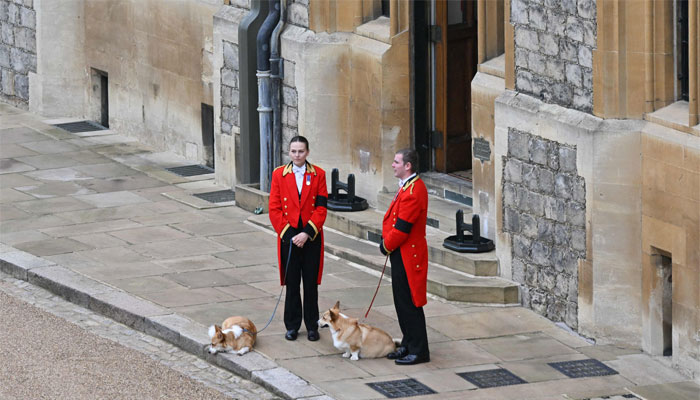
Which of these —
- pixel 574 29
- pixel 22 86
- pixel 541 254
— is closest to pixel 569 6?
pixel 574 29

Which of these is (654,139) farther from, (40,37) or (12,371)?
(40,37)

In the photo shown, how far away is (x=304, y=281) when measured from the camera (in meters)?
12.3

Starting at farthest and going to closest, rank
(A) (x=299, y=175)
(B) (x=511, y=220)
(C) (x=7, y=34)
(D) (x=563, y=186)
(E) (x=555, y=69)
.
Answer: (C) (x=7, y=34)
(B) (x=511, y=220)
(E) (x=555, y=69)
(D) (x=563, y=186)
(A) (x=299, y=175)

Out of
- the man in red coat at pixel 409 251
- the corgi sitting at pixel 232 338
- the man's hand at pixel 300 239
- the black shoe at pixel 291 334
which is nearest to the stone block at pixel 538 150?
the man in red coat at pixel 409 251

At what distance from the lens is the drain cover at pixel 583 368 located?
38.7 ft

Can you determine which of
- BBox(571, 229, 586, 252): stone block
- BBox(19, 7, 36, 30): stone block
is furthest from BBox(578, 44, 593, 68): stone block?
BBox(19, 7, 36, 30): stone block

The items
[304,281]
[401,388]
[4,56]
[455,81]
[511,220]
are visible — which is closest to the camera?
[401,388]

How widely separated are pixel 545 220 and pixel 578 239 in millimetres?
498

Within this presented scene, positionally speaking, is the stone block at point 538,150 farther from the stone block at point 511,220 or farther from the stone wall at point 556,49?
the stone block at point 511,220

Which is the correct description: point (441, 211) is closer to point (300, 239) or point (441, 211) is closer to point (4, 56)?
point (300, 239)

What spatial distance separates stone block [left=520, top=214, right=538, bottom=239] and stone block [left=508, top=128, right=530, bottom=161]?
1.60 feet

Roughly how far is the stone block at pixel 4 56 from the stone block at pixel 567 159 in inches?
459

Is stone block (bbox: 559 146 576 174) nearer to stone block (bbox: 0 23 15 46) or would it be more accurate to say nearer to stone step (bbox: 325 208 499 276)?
stone step (bbox: 325 208 499 276)

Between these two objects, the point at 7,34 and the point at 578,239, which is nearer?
the point at 578,239
